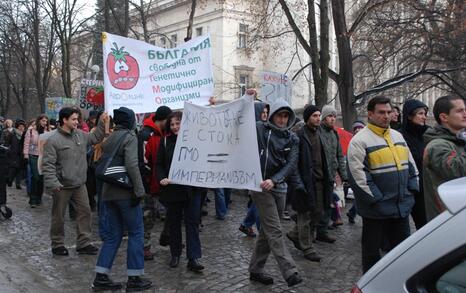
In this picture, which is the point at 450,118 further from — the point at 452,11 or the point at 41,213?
the point at 452,11

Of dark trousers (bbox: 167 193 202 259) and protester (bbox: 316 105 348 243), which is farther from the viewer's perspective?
protester (bbox: 316 105 348 243)

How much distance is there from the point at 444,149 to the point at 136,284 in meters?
3.29

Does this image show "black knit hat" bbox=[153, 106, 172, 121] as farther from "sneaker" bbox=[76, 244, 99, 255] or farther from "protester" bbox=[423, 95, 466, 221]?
"protester" bbox=[423, 95, 466, 221]

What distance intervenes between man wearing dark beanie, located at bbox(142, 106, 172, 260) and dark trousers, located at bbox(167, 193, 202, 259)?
1.65 ft

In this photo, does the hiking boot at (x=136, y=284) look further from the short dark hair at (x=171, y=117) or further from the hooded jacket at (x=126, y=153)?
the short dark hair at (x=171, y=117)

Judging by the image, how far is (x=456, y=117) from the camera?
4227 millimetres

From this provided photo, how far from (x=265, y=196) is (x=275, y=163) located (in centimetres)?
36

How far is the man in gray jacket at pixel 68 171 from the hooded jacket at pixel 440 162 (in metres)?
4.11

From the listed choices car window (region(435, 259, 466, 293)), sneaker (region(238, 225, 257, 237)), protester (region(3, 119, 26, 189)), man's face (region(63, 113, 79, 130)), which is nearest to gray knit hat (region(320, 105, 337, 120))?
sneaker (region(238, 225, 257, 237))

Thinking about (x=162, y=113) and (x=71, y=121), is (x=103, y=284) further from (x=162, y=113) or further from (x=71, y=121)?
(x=71, y=121)

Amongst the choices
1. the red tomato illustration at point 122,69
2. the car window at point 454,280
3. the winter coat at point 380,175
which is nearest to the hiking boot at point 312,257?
the winter coat at point 380,175

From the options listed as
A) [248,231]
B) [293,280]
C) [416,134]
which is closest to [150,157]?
[248,231]

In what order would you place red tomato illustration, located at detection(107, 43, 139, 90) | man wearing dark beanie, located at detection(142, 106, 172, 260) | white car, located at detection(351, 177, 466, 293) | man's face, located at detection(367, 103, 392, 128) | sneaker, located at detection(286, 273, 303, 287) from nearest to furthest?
1. white car, located at detection(351, 177, 466, 293)
2. man's face, located at detection(367, 103, 392, 128)
3. sneaker, located at detection(286, 273, 303, 287)
4. man wearing dark beanie, located at detection(142, 106, 172, 260)
5. red tomato illustration, located at detection(107, 43, 139, 90)

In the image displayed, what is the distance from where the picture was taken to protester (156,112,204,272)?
5.96 m
